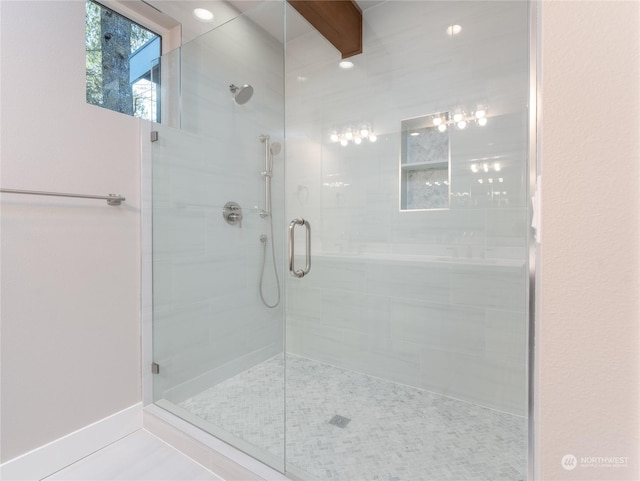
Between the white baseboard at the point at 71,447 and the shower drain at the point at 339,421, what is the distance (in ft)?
3.44

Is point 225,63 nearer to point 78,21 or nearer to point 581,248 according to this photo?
point 78,21

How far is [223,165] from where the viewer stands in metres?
1.84

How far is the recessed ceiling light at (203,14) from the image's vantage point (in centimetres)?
195

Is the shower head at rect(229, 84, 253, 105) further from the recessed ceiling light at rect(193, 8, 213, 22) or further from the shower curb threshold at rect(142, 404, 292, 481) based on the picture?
the shower curb threshold at rect(142, 404, 292, 481)

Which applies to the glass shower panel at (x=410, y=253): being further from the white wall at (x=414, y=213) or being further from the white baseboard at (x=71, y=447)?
the white baseboard at (x=71, y=447)

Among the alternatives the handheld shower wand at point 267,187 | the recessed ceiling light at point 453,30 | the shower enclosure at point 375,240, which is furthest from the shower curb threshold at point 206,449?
the recessed ceiling light at point 453,30

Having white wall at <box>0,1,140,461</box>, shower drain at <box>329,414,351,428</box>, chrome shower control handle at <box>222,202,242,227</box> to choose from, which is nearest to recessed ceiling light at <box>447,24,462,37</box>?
chrome shower control handle at <box>222,202,242,227</box>

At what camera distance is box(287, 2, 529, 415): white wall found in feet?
5.65

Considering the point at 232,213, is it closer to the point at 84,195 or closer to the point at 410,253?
the point at 84,195

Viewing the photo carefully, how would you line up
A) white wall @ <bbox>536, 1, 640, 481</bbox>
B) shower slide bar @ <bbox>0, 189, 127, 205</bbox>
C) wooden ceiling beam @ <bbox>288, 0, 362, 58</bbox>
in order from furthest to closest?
wooden ceiling beam @ <bbox>288, 0, 362, 58</bbox> < shower slide bar @ <bbox>0, 189, 127, 205</bbox> < white wall @ <bbox>536, 1, 640, 481</bbox>

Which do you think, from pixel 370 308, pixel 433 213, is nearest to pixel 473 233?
pixel 433 213

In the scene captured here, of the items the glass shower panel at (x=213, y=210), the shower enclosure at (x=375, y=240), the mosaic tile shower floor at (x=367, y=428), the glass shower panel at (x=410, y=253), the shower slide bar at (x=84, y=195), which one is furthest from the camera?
the glass shower panel at (x=213, y=210)

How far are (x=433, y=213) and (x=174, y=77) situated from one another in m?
1.77

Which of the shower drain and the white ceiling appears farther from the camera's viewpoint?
the white ceiling
